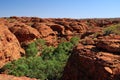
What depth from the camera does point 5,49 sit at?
3697 cm

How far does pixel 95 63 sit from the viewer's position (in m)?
16.3

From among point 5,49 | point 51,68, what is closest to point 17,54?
point 5,49

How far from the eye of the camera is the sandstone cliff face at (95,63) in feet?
50.1

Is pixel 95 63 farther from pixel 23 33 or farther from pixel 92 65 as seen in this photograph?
pixel 23 33

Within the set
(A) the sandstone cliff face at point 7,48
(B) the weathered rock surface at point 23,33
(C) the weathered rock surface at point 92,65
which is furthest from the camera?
(B) the weathered rock surface at point 23,33

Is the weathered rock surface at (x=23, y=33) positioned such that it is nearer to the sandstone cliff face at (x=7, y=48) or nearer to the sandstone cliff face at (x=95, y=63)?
the sandstone cliff face at (x=7, y=48)

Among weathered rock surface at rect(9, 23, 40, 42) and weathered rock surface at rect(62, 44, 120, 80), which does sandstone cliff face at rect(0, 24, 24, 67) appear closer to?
weathered rock surface at rect(9, 23, 40, 42)

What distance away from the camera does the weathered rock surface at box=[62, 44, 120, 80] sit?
15188mm

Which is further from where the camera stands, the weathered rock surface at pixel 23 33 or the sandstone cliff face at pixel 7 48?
the weathered rock surface at pixel 23 33

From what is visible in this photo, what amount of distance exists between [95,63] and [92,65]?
1.12 feet

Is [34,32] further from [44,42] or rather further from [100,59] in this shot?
[100,59]

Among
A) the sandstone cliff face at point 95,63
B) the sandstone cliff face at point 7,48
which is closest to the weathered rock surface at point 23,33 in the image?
the sandstone cliff face at point 7,48

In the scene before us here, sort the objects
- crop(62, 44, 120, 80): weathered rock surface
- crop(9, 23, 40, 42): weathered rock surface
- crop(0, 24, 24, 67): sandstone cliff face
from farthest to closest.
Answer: crop(9, 23, 40, 42): weathered rock surface → crop(0, 24, 24, 67): sandstone cliff face → crop(62, 44, 120, 80): weathered rock surface

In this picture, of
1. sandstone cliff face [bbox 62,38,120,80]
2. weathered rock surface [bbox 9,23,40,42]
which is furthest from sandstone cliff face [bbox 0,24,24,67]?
sandstone cliff face [bbox 62,38,120,80]
